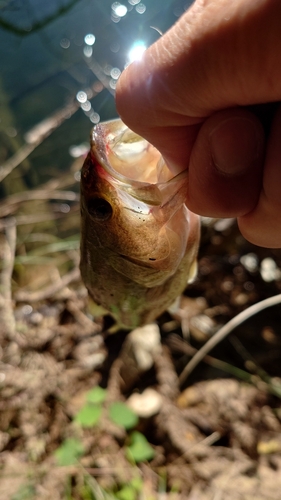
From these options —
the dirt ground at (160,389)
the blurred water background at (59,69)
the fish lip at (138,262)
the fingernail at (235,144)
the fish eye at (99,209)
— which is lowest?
the dirt ground at (160,389)

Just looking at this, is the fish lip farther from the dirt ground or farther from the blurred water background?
the blurred water background

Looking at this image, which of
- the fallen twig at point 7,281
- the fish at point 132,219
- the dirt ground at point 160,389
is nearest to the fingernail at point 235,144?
the fish at point 132,219

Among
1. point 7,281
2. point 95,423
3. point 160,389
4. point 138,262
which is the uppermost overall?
point 138,262

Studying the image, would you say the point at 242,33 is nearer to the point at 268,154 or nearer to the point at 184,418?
the point at 268,154

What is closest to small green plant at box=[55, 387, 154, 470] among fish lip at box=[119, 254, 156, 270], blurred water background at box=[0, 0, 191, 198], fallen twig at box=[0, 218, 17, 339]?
fallen twig at box=[0, 218, 17, 339]

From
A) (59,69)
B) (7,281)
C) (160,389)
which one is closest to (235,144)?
(160,389)

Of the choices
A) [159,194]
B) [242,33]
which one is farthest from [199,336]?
[242,33]

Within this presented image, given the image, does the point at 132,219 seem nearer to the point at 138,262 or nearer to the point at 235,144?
the point at 138,262

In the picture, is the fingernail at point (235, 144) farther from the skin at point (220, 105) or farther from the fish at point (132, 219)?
the fish at point (132, 219)
